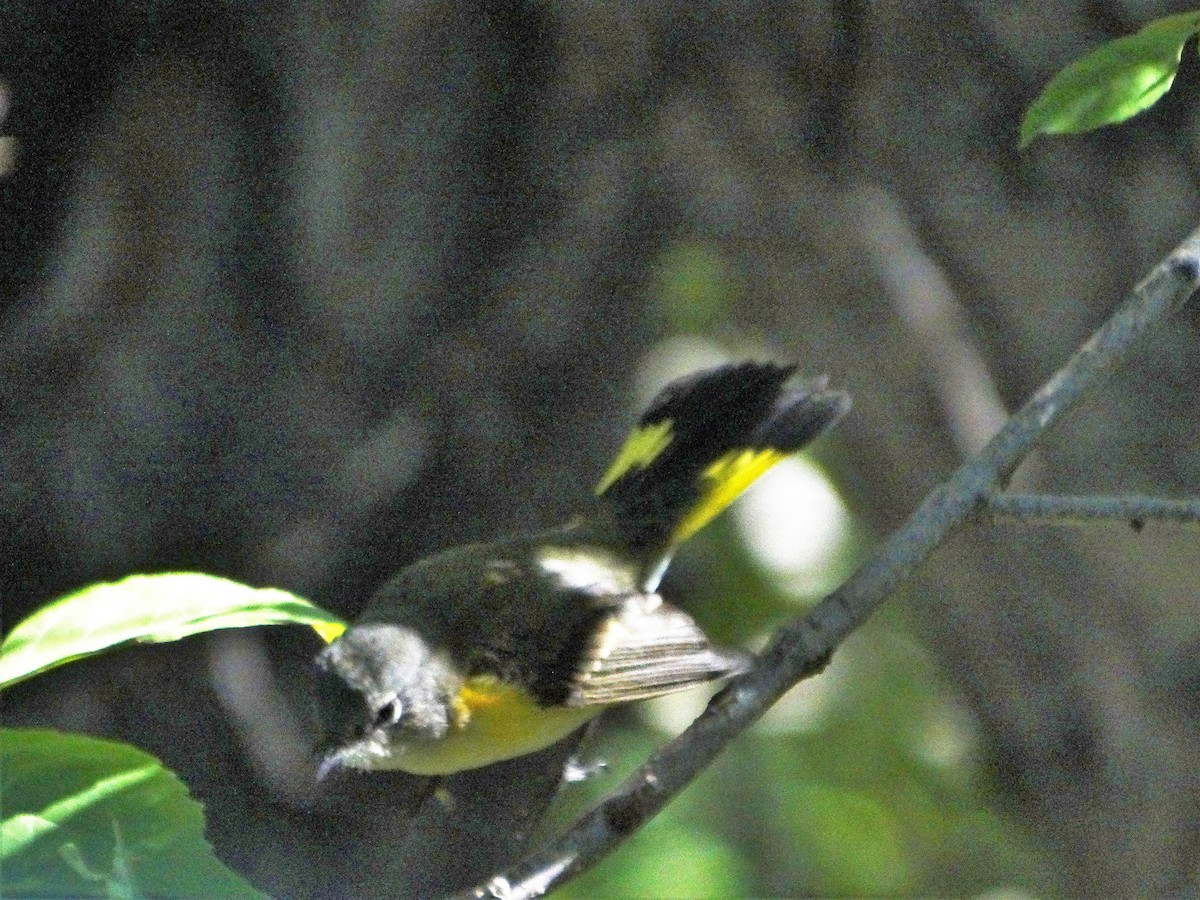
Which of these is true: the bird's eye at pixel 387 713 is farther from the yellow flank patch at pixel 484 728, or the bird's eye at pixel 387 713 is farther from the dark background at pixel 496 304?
the dark background at pixel 496 304

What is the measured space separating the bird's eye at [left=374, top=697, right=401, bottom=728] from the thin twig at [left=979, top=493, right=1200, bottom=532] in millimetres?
1040

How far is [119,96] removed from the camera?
3.19m

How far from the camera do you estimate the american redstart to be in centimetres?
237

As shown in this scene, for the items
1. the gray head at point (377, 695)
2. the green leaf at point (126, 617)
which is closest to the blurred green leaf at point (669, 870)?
the gray head at point (377, 695)

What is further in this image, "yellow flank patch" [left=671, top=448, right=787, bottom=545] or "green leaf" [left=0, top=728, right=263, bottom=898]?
"yellow flank patch" [left=671, top=448, right=787, bottom=545]

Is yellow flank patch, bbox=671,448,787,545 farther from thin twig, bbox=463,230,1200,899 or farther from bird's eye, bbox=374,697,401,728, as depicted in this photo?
thin twig, bbox=463,230,1200,899

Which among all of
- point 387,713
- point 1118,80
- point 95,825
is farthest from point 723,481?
point 95,825

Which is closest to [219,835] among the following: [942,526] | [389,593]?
[389,593]

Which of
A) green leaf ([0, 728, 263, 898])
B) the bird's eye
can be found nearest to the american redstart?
the bird's eye

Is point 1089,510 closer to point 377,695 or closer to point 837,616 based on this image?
point 837,616

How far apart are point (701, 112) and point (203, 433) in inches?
56.9

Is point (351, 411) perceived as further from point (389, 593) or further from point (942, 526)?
point (942, 526)

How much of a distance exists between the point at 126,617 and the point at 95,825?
0.82ft

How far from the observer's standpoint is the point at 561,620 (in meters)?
2.58
